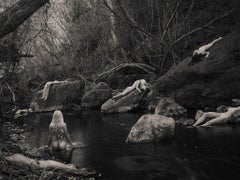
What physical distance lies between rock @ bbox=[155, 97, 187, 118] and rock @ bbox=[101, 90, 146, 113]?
8.14 feet

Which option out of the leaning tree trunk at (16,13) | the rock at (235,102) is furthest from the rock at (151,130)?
the leaning tree trunk at (16,13)

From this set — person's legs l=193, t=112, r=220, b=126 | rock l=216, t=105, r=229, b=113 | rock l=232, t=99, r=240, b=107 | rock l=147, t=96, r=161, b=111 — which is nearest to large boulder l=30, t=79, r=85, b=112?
rock l=147, t=96, r=161, b=111

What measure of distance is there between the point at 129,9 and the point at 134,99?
7.75m

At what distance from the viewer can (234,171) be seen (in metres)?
9.59

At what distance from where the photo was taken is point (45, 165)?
9719 millimetres

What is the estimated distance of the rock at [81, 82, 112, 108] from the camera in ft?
75.3

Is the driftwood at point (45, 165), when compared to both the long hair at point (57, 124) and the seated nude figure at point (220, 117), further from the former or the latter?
the seated nude figure at point (220, 117)

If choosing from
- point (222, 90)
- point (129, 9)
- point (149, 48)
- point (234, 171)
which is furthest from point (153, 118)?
point (129, 9)

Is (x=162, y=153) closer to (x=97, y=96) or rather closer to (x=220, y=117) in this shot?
(x=220, y=117)

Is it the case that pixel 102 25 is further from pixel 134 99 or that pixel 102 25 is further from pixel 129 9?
pixel 134 99

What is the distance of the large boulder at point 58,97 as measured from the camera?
78.3 ft

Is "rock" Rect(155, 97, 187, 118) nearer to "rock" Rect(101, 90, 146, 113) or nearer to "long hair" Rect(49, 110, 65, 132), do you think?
"rock" Rect(101, 90, 146, 113)

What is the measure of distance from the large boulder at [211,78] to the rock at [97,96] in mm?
4308

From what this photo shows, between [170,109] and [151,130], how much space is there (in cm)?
462
